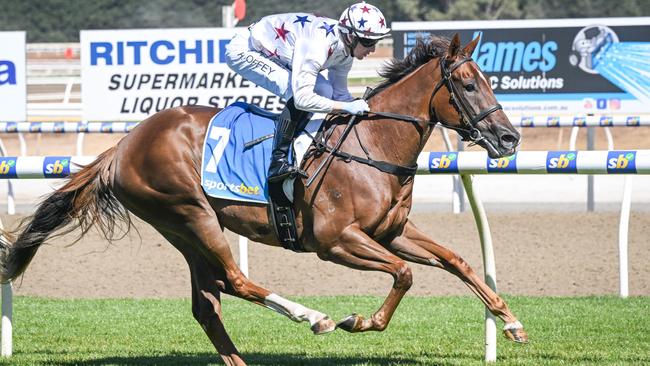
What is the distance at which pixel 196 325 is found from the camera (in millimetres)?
7340

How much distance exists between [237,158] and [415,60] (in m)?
1.07

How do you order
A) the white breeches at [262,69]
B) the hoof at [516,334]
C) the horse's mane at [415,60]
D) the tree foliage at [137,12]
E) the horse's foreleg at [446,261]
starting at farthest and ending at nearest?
the tree foliage at [137,12] < the white breeches at [262,69] < the horse's mane at [415,60] < the horse's foreleg at [446,261] < the hoof at [516,334]

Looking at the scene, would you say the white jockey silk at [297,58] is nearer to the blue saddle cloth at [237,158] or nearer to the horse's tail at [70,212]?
the blue saddle cloth at [237,158]

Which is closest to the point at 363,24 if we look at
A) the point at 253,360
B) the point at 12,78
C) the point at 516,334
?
the point at 516,334

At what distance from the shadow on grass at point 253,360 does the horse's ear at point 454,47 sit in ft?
5.47

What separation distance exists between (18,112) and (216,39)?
231 cm

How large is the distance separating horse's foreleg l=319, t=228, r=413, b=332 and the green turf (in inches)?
24.3

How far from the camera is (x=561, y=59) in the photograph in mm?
11797

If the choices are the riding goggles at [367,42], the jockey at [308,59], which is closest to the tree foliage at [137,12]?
the jockey at [308,59]

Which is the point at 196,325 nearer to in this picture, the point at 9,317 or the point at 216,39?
the point at 9,317

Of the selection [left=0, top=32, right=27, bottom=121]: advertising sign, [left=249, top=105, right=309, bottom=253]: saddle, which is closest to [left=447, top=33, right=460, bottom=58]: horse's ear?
[left=249, top=105, right=309, bottom=253]: saddle

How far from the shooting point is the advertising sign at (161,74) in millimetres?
11719

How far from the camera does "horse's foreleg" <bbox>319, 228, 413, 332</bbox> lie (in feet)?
17.1

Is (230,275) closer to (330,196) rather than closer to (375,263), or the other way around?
(330,196)
